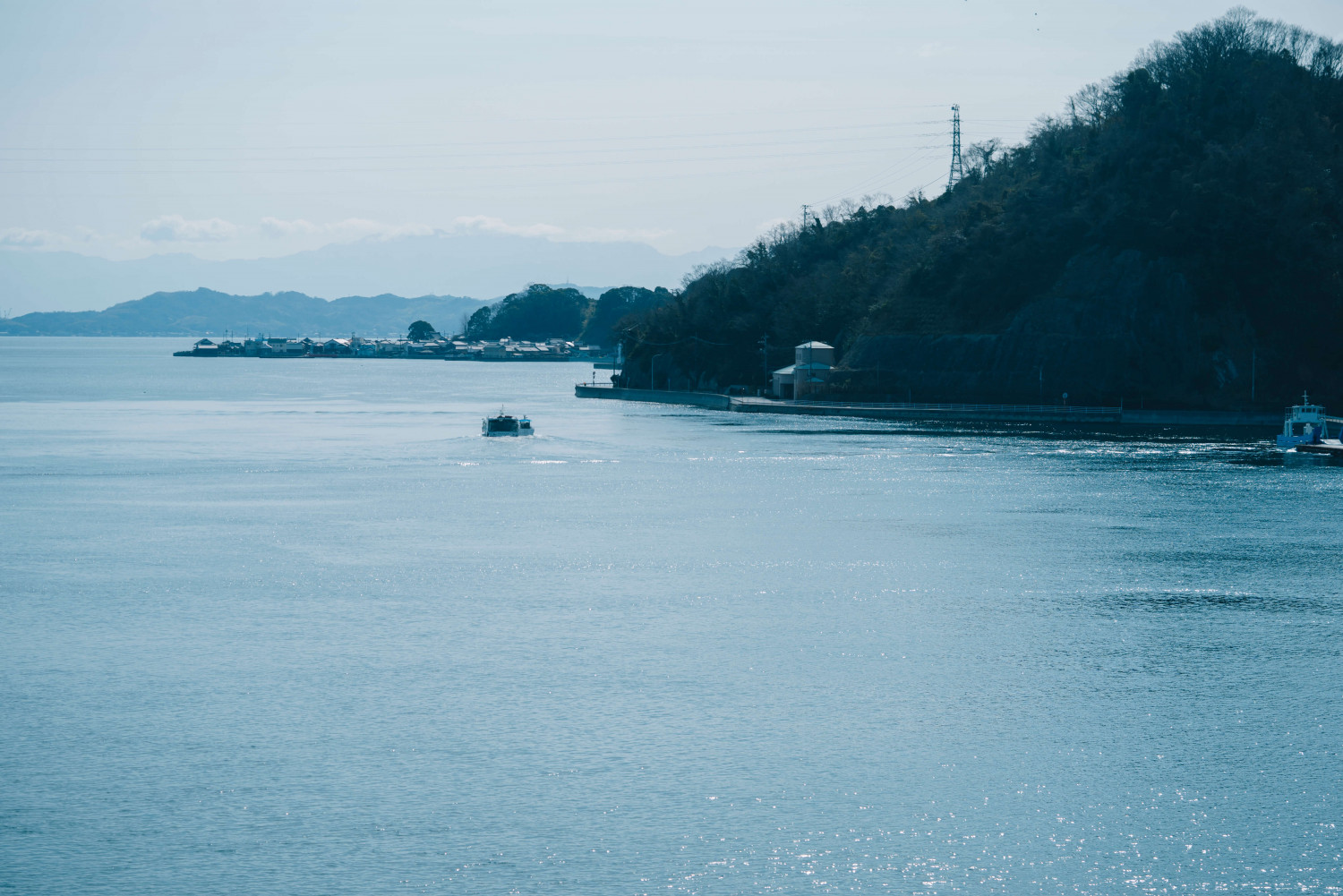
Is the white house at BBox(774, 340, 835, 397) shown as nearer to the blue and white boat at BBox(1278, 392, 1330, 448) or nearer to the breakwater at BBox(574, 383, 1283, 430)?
the breakwater at BBox(574, 383, 1283, 430)

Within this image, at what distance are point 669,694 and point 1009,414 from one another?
8037 cm

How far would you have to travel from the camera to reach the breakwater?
90.6 metres

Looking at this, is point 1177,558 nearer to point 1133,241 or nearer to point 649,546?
point 649,546

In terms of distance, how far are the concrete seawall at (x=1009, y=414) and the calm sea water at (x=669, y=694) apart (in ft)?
150

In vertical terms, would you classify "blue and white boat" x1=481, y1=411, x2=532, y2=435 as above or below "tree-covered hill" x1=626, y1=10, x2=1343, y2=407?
below

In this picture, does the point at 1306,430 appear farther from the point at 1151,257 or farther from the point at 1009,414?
the point at 1151,257

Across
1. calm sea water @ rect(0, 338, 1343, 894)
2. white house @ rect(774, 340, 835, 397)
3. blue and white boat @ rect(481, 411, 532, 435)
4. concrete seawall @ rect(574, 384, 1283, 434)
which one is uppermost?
white house @ rect(774, 340, 835, 397)

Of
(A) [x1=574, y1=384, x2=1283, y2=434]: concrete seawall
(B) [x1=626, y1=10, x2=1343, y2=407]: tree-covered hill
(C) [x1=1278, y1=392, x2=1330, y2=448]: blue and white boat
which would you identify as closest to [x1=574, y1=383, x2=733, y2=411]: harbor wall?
(A) [x1=574, y1=384, x2=1283, y2=434]: concrete seawall

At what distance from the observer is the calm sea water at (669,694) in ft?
49.5

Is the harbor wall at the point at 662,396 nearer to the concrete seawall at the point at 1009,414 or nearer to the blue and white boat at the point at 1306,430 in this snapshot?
the concrete seawall at the point at 1009,414

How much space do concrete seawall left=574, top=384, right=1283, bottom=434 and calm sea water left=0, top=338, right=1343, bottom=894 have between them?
150 feet

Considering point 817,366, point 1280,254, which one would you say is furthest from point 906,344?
point 1280,254

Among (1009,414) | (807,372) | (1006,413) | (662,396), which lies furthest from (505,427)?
(662,396)

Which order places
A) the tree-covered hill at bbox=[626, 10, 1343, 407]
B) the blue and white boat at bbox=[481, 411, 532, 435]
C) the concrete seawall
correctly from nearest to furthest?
the blue and white boat at bbox=[481, 411, 532, 435], the concrete seawall, the tree-covered hill at bbox=[626, 10, 1343, 407]
